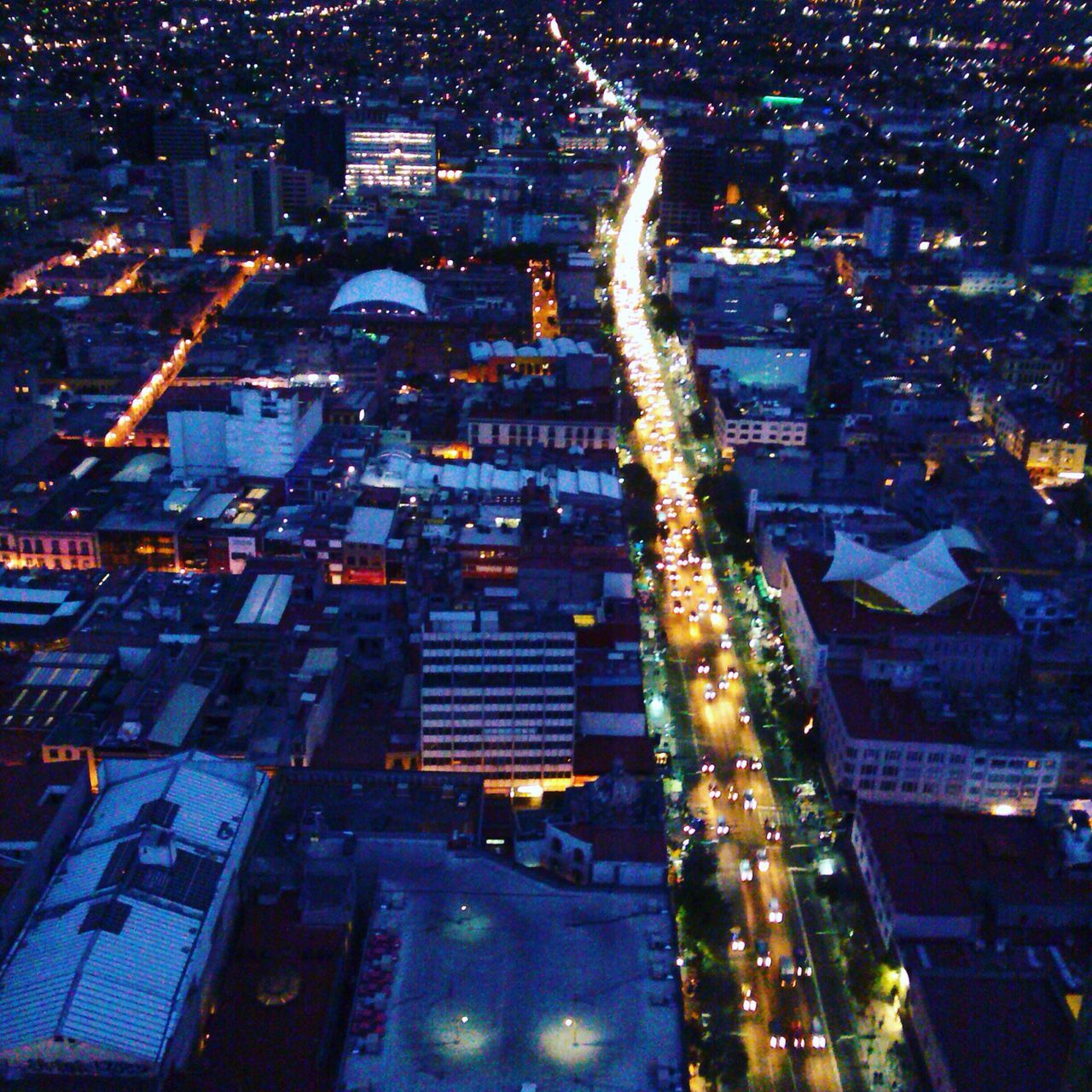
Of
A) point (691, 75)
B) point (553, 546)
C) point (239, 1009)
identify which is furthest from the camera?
point (691, 75)

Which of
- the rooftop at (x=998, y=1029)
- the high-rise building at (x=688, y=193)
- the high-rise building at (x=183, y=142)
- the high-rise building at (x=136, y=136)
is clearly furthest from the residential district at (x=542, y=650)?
the high-rise building at (x=136, y=136)

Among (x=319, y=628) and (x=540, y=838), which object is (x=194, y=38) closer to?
(x=319, y=628)

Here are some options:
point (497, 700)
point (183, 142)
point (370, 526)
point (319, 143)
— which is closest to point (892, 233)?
point (319, 143)

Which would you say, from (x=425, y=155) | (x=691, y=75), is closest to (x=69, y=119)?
(x=425, y=155)

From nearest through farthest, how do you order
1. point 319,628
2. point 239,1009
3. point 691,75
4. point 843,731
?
point 239,1009, point 843,731, point 319,628, point 691,75

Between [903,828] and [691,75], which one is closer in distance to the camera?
[903,828]

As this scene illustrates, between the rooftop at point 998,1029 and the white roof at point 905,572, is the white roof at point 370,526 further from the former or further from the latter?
the rooftop at point 998,1029
